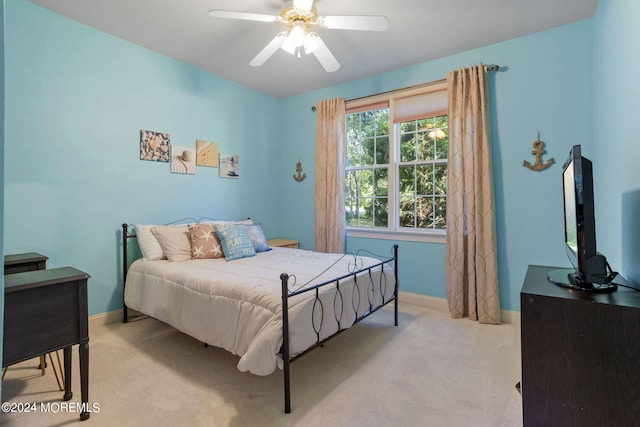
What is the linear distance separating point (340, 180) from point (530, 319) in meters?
2.89

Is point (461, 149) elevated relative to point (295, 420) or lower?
elevated

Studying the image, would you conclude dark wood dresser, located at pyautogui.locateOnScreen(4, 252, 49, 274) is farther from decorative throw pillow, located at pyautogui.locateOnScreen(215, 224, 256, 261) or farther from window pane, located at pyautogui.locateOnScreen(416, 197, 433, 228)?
window pane, located at pyautogui.locateOnScreen(416, 197, 433, 228)

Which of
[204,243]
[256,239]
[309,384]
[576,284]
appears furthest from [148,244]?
[576,284]

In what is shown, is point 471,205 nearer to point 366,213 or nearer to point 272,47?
point 366,213

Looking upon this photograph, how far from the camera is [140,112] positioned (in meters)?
3.09

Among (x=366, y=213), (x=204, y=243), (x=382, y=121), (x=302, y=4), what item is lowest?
(x=204, y=243)

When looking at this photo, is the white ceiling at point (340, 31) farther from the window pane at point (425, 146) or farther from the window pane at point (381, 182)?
the window pane at point (381, 182)

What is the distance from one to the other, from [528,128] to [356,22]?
191 cm

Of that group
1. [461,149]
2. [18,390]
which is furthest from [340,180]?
[18,390]

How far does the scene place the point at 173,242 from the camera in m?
2.91

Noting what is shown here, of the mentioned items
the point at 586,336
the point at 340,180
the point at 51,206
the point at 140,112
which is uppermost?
the point at 140,112

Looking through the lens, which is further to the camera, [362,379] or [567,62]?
[567,62]

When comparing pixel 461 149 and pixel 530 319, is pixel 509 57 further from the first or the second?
pixel 530 319

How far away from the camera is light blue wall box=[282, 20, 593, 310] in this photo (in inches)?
106
